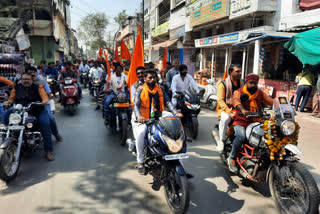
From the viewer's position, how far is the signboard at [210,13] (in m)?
13.9

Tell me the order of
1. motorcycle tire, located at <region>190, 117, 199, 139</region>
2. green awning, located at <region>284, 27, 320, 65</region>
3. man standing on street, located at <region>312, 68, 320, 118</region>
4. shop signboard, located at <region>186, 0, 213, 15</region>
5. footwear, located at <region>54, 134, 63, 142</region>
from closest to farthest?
footwear, located at <region>54, 134, 63, 142</region> → motorcycle tire, located at <region>190, 117, 199, 139</region> → green awning, located at <region>284, 27, 320, 65</region> → man standing on street, located at <region>312, 68, 320, 118</region> → shop signboard, located at <region>186, 0, 213, 15</region>

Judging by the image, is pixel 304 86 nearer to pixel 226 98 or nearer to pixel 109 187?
pixel 226 98

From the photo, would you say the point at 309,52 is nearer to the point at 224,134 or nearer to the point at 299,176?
the point at 224,134

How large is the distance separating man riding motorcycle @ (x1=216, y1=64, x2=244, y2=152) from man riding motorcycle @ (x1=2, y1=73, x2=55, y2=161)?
10.1 ft

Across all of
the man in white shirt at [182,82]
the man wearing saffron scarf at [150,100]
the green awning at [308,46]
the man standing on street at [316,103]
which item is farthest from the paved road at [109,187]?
the green awning at [308,46]

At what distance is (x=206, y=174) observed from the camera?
4.00 m

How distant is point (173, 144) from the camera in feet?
9.32

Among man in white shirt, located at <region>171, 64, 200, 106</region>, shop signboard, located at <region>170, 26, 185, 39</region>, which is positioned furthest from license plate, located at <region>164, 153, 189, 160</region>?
shop signboard, located at <region>170, 26, 185, 39</region>

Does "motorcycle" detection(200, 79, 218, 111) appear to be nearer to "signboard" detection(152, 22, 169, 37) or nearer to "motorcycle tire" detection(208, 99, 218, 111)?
"motorcycle tire" detection(208, 99, 218, 111)

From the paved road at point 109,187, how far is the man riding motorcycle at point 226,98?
0.69 metres

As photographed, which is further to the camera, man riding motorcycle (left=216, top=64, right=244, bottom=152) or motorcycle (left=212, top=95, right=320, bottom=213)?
man riding motorcycle (left=216, top=64, right=244, bottom=152)

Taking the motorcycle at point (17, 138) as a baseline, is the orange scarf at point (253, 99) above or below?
above

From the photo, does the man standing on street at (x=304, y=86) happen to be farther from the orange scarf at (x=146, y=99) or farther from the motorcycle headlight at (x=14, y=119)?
the motorcycle headlight at (x=14, y=119)

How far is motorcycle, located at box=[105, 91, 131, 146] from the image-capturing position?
17.5 feet
